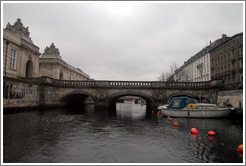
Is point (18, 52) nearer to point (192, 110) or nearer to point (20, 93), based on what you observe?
point (20, 93)

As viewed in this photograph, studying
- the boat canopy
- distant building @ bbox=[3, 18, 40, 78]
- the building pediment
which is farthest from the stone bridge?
the building pediment

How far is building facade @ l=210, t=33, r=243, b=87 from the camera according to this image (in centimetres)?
3784

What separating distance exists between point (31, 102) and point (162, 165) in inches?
962

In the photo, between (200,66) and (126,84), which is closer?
(126,84)

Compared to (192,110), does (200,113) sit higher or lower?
lower

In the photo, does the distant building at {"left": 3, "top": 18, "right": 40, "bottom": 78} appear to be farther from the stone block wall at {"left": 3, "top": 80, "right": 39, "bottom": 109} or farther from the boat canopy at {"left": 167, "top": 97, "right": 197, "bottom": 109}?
the boat canopy at {"left": 167, "top": 97, "right": 197, "bottom": 109}

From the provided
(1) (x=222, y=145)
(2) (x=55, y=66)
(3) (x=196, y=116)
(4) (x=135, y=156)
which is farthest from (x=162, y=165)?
(2) (x=55, y=66)

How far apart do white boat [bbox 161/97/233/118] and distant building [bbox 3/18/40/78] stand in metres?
25.5

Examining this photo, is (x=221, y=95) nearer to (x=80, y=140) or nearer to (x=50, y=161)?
(x=80, y=140)

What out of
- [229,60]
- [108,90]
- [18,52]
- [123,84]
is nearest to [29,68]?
[18,52]

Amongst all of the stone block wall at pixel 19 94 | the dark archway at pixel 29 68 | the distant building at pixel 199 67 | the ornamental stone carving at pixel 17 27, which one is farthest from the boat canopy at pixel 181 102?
the ornamental stone carving at pixel 17 27

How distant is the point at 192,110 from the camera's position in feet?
61.3

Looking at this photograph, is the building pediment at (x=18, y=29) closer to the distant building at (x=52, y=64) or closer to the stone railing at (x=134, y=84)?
the distant building at (x=52, y=64)

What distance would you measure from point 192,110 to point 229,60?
3168 centimetres
